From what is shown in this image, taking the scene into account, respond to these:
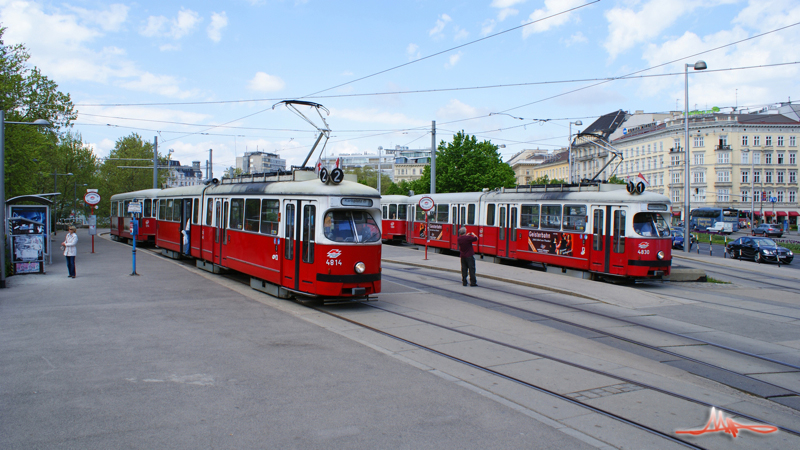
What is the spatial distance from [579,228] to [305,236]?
9.79 meters

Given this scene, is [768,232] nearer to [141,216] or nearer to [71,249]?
[141,216]

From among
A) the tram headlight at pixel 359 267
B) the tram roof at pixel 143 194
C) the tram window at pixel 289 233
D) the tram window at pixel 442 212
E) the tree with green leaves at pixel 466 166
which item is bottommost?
the tram headlight at pixel 359 267

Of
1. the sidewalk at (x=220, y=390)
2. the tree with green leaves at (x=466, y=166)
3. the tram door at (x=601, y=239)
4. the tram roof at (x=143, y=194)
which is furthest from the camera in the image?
the tree with green leaves at (x=466, y=166)

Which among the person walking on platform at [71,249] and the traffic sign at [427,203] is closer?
the person walking on platform at [71,249]

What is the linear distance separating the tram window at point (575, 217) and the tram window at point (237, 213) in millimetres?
10249

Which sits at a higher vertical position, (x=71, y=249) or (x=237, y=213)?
(x=237, y=213)

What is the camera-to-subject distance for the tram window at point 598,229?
679 inches

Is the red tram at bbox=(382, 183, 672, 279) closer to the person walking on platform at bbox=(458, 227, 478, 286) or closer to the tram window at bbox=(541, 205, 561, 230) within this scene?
the tram window at bbox=(541, 205, 561, 230)

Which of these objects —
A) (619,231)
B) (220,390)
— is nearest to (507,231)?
(619,231)

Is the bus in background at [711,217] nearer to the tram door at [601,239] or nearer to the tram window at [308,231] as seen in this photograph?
the tram door at [601,239]

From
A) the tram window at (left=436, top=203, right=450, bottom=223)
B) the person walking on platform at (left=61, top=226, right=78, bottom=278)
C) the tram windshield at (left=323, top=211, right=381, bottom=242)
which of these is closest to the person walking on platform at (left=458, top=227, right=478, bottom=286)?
the tram windshield at (left=323, top=211, right=381, bottom=242)

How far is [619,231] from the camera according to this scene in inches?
657

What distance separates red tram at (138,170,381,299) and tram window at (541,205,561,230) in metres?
8.62

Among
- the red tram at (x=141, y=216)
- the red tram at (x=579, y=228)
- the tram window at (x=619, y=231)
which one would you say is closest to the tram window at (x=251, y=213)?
the red tram at (x=579, y=228)
